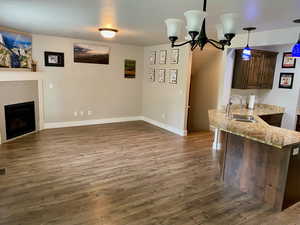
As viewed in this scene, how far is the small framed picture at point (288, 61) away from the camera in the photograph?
15.9 ft

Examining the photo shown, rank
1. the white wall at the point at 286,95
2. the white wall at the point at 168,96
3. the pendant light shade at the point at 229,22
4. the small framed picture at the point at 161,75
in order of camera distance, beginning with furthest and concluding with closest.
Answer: the small framed picture at the point at 161,75
the white wall at the point at 168,96
the white wall at the point at 286,95
the pendant light shade at the point at 229,22

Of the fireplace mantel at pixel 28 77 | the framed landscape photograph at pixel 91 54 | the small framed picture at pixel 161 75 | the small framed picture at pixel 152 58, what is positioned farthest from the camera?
the small framed picture at pixel 152 58

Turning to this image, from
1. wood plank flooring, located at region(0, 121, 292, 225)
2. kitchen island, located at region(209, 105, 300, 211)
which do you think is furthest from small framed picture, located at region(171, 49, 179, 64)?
kitchen island, located at region(209, 105, 300, 211)

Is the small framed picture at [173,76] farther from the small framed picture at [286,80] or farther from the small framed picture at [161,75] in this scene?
the small framed picture at [286,80]

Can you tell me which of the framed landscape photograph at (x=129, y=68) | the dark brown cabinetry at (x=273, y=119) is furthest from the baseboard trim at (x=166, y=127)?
the dark brown cabinetry at (x=273, y=119)

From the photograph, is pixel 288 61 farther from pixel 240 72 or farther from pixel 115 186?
pixel 115 186

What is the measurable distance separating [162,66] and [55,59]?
288 centimetres

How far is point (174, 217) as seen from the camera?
7.96ft

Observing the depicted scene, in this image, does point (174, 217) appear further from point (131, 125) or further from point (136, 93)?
point (136, 93)

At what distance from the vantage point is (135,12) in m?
2.93

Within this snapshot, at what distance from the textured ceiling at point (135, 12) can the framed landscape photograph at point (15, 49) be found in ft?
2.60

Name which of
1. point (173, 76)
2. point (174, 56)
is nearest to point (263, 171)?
point (173, 76)

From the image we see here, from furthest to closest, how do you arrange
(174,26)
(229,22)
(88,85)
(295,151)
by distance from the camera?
(88,85), (295,151), (174,26), (229,22)

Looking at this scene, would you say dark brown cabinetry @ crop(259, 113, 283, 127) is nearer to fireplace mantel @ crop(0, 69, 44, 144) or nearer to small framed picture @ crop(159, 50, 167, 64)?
small framed picture @ crop(159, 50, 167, 64)
